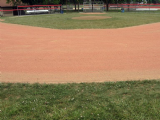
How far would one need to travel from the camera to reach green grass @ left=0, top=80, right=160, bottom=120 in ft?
14.9

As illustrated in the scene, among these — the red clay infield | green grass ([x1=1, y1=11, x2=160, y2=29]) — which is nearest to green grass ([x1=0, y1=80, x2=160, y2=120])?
the red clay infield

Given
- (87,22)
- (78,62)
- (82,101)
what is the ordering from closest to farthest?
(82,101) < (78,62) < (87,22)

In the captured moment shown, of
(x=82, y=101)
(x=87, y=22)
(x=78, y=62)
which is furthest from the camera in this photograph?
(x=87, y=22)

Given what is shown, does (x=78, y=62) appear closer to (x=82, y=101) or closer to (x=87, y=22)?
(x=82, y=101)

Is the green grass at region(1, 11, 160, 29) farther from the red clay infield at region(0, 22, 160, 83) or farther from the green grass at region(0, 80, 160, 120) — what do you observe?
the green grass at region(0, 80, 160, 120)

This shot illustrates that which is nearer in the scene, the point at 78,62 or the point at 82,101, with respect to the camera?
the point at 82,101

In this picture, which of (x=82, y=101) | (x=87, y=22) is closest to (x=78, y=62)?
(x=82, y=101)

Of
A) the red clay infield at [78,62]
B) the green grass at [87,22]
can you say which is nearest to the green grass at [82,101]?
the red clay infield at [78,62]

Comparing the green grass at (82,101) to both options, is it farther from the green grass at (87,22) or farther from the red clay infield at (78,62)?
the green grass at (87,22)

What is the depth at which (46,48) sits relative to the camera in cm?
1171

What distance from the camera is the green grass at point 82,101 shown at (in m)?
4.53

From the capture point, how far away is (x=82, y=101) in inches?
206

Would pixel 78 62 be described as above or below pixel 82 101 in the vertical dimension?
above

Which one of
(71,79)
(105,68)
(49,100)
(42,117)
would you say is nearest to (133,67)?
(105,68)
